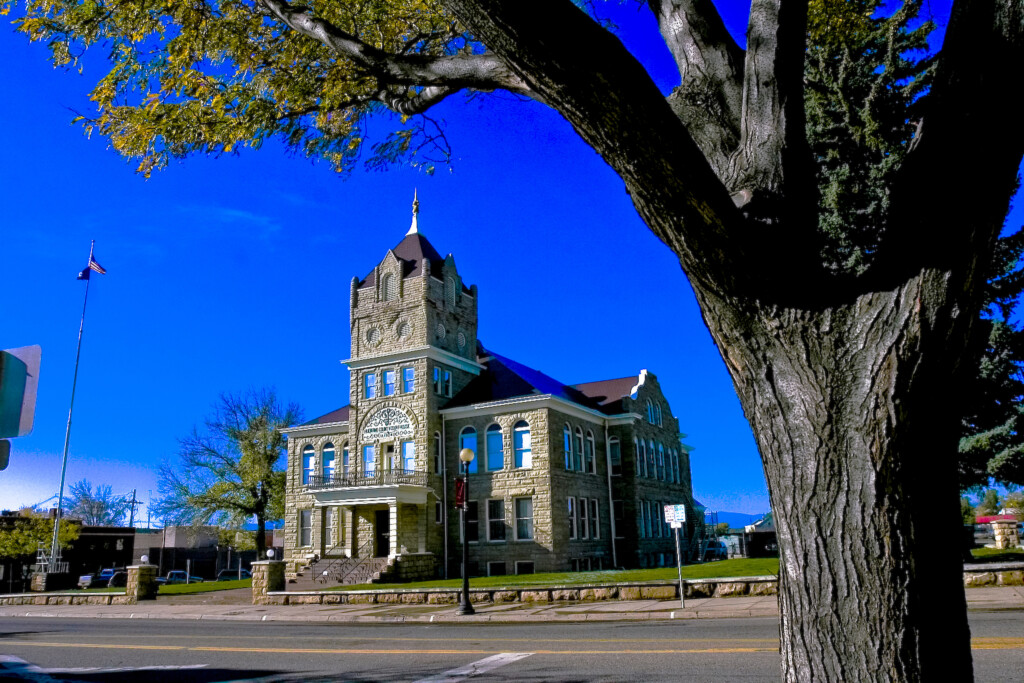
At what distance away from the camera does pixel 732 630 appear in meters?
12.4

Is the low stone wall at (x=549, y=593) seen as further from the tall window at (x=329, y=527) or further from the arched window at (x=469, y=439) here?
the arched window at (x=469, y=439)

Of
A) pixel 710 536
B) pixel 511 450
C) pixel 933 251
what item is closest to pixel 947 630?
pixel 933 251

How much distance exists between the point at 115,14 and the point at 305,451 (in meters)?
35.9

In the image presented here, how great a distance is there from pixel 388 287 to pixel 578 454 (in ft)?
38.7

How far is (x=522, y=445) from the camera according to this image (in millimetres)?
35188

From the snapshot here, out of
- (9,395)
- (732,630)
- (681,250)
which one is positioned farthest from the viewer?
(732,630)

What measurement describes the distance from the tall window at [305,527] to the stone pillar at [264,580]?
43.3ft

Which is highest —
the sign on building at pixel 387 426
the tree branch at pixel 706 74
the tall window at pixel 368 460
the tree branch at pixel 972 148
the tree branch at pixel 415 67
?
the sign on building at pixel 387 426

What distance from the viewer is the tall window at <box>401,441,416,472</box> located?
1420 inches

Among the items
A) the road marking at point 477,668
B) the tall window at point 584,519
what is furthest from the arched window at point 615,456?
the road marking at point 477,668

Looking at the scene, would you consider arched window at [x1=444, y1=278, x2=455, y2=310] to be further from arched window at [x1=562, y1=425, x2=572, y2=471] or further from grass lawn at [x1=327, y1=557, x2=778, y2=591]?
grass lawn at [x1=327, y1=557, x2=778, y2=591]

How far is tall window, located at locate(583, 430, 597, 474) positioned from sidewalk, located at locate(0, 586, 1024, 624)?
54.7ft

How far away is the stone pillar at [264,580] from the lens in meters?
25.6

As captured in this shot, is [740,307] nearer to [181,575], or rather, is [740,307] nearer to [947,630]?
[947,630]
